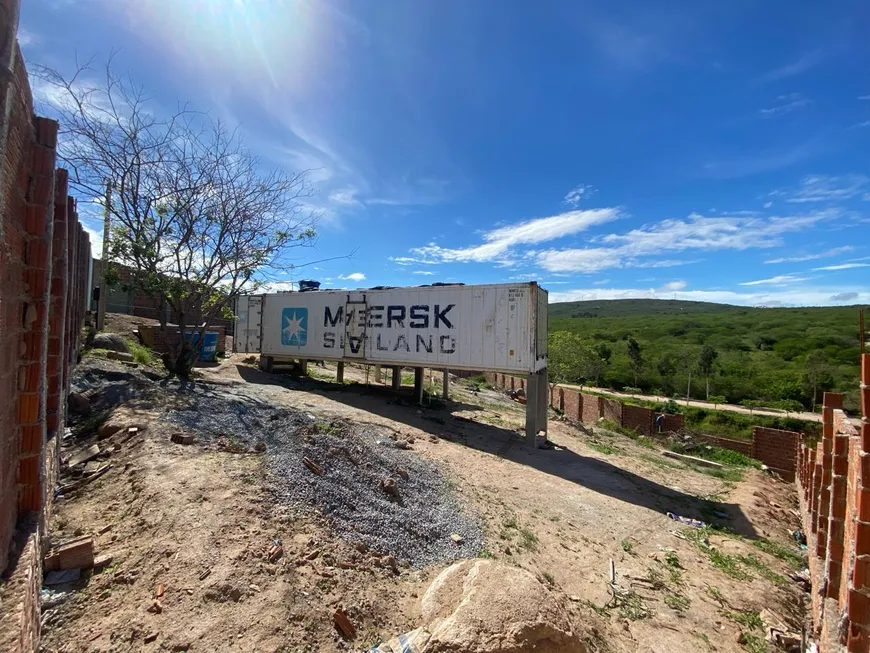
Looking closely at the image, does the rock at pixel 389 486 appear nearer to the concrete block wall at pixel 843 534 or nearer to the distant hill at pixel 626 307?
the concrete block wall at pixel 843 534

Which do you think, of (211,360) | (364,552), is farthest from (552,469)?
(211,360)

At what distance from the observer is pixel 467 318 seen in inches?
427

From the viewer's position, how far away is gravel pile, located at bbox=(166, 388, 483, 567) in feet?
14.9

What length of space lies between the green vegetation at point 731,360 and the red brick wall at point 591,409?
8.85 metres

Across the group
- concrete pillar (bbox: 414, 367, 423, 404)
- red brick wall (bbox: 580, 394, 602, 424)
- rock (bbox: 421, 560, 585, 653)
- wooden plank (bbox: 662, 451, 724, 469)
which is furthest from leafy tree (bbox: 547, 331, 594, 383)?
rock (bbox: 421, 560, 585, 653)

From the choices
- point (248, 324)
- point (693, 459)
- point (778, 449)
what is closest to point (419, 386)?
point (248, 324)

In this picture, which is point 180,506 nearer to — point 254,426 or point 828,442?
point 254,426

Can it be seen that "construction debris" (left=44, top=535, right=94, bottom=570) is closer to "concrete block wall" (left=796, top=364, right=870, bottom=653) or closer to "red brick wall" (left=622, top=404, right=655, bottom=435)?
"concrete block wall" (left=796, top=364, right=870, bottom=653)

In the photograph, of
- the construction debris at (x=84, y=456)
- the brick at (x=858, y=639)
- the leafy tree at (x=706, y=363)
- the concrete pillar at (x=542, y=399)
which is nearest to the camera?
the brick at (x=858, y=639)

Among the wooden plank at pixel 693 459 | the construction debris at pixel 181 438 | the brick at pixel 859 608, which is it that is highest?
the construction debris at pixel 181 438

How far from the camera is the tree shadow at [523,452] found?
7965 millimetres

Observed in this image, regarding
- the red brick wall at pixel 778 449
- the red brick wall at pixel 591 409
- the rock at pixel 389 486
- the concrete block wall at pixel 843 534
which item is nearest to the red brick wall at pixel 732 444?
the red brick wall at pixel 778 449

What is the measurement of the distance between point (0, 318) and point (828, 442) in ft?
23.4

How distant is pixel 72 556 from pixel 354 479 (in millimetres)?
2833
